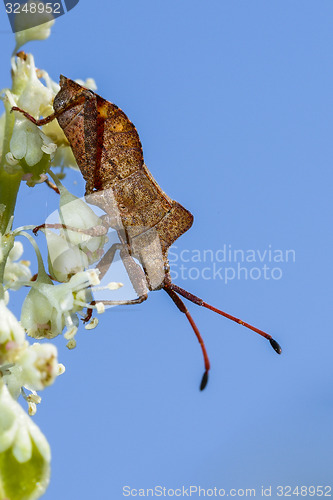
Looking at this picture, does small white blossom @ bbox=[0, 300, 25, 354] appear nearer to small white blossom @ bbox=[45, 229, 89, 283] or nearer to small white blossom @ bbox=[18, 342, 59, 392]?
small white blossom @ bbox=[18, 342, 59, 392]

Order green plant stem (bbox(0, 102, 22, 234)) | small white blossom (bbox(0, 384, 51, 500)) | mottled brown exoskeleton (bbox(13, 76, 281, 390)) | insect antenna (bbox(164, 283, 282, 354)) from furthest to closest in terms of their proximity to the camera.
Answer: insect antenna (bbox(164, 283, 282, 354))
mottled brown exoskeleton (bbox(13, 76, 281, 390))
green plant stem (bbox(0, 102, 22, 234))
small white blossom (bbox(0, 384, 51, 500))

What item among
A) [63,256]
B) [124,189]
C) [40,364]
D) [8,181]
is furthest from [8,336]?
[124,189]

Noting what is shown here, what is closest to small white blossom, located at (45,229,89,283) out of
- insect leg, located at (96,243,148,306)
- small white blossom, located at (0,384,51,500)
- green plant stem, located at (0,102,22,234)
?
green plant stem, located at (0,102,22,234)

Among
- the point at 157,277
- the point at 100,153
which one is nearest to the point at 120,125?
the point at 100,153

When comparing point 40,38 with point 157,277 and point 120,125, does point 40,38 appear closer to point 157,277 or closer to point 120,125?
point 120,125

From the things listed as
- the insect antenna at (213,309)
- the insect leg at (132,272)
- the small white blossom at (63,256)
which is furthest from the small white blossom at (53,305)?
the insect antenna at (213,309)

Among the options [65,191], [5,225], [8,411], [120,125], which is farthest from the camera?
[120,125]

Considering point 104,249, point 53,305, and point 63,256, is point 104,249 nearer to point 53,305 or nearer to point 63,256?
point 63,256

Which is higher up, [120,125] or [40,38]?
[40,38]

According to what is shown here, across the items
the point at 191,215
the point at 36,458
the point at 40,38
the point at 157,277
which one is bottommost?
the point at 36,458
